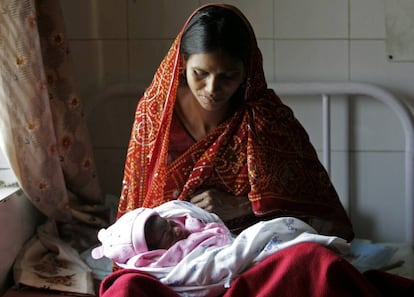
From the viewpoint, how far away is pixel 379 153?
2096mm

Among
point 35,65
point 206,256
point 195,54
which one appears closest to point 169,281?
point 206,256

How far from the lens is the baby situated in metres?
1.36

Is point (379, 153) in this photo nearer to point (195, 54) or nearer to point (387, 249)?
point (387, 249)

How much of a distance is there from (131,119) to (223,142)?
0.60m

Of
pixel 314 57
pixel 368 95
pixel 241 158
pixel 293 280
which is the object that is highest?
pixel 314 57

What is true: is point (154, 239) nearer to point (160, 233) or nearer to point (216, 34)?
point (160, 233)

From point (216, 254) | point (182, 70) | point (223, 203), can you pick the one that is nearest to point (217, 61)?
point (182, 70)

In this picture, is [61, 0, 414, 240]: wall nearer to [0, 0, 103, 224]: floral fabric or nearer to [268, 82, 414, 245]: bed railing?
[268, 82, 414, 245]: bed railing

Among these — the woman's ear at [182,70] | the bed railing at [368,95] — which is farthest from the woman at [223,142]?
the bed railing at [368,95]

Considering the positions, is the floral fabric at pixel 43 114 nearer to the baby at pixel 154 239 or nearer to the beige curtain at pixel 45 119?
the beige curtain at pixel 45 119

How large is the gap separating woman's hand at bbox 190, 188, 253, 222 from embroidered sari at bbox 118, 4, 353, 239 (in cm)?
2

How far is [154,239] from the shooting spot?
4.54 ft

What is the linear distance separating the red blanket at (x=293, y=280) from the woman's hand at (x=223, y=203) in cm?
36

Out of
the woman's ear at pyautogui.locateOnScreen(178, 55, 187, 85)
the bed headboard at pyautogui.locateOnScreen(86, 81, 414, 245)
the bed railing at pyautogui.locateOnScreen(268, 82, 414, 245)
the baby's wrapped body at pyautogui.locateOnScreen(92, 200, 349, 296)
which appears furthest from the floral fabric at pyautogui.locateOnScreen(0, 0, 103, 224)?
the bed railing at pyautogui.locateOnScreen(268, 82, 414, 245)
